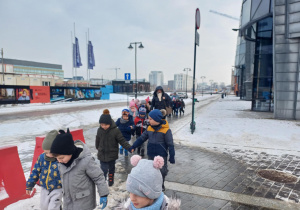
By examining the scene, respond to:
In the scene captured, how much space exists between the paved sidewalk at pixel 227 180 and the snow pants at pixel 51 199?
2.12m

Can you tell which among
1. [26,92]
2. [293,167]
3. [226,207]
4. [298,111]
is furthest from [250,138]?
[26,92]

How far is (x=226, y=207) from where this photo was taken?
3730mm

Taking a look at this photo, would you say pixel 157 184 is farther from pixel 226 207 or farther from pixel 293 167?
pixel 293 167

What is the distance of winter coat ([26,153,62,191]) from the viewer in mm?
2770

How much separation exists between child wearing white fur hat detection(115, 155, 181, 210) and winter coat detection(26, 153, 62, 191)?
152cm

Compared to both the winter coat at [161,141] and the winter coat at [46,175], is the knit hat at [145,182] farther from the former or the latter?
the winter coat at [161,141]

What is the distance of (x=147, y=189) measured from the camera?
1.58 meters

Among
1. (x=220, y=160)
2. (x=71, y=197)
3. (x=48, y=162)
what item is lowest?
(x=220, y=160)

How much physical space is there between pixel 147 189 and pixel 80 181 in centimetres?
122

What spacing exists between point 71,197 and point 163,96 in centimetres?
581

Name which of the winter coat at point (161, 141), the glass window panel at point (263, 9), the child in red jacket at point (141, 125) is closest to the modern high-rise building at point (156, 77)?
the glass window panel at point (263, 9)

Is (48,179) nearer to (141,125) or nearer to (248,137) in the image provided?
(141,125)

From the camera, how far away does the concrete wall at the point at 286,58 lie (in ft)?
41.5

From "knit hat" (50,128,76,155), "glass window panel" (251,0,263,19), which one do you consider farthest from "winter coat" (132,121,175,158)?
"glass window panel" (251,0,263,19)
